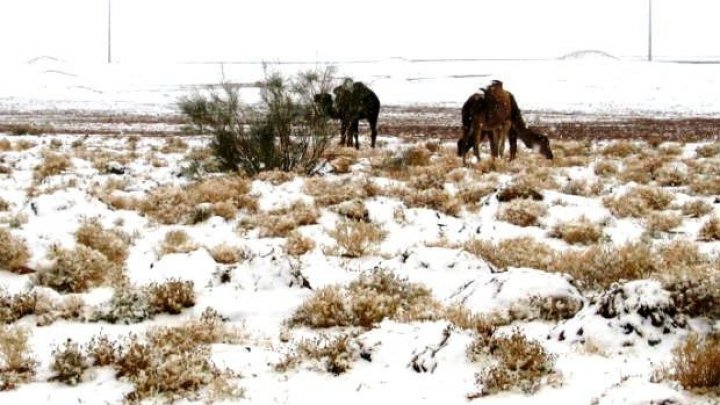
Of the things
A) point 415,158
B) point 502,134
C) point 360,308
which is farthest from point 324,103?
point 360,308

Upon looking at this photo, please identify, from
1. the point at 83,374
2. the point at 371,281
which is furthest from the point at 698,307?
the point at 83,374

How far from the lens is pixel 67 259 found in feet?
23.1

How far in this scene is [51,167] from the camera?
46.7 ft

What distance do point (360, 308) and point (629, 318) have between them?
6.68ft

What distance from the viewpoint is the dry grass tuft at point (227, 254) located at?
7.79 meters

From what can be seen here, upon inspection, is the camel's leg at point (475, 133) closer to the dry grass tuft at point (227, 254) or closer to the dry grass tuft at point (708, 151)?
the dry grass tuft at point (708, 151)

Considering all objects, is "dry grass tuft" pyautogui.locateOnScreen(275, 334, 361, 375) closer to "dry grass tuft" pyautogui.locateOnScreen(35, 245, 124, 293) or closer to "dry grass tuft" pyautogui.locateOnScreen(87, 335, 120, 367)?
"dry grass tuft" pyautogui.locateOnScreen(87, 335, 120, 367)

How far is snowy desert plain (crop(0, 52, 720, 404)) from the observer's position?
15.5 feet

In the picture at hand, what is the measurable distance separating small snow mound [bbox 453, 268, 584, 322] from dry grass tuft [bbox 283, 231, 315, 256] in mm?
2356

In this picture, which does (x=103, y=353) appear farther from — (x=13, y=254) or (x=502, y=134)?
(x=502, y=134)

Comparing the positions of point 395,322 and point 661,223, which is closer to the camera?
point 395,322

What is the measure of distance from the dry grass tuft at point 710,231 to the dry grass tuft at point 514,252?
1879 millimetres

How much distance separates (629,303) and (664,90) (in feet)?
168

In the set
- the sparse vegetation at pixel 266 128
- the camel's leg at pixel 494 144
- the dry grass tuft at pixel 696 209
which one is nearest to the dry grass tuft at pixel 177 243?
the sparse vegetation at pixel 266 128
